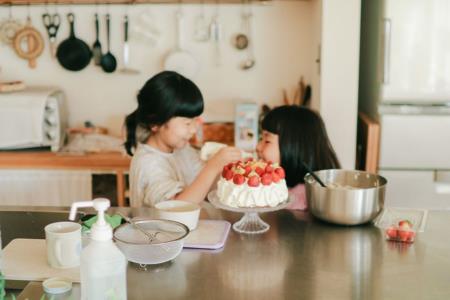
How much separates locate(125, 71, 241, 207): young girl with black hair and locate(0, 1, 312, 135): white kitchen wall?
1.13 meters

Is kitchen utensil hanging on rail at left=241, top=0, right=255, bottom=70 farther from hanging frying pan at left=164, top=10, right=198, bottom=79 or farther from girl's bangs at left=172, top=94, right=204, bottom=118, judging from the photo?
girl's bangs at left=172, top=94, right=204, bottom=118

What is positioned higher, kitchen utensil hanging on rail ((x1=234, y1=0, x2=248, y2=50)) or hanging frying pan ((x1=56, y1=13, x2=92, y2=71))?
kitchen utensil hanging on rail ((x1=234, y1=0, x2=248, y2=50))

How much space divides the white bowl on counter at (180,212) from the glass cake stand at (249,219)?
0.06 meters

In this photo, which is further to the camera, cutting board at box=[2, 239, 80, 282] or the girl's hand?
the girl's hand

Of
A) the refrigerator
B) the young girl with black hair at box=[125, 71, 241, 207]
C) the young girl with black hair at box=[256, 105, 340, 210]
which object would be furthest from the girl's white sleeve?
the refrigerator

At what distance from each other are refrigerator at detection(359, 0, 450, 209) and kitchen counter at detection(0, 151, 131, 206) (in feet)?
4.16

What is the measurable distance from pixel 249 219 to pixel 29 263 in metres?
0.62

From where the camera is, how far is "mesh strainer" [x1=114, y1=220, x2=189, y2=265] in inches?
56.6

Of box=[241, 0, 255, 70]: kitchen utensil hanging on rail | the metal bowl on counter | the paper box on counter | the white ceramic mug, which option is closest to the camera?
the white ceramic mug

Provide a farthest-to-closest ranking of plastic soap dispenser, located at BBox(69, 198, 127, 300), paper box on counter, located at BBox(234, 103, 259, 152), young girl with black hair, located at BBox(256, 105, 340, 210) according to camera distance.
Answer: paper box on counter, located at BBox(234, 103, 259, 152) → young girl with black hair, located at BBox(256, 105, 340, 210) → plastic soap dispenser, located at BBox(69, 198, 127, 300)

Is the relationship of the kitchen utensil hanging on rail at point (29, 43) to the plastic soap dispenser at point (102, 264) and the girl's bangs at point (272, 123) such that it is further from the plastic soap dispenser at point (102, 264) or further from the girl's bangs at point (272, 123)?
the plastic soap dispenser at point (102, 264)

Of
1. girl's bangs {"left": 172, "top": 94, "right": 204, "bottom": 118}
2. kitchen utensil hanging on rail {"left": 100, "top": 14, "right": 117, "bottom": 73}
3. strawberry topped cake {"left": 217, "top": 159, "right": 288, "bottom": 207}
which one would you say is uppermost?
kitchen utensil hanging on rail {"left": 100, "top": 14, "right": 117, "bottom": 73}

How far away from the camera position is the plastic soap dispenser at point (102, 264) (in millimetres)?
1152

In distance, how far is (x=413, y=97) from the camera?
9.06ft
